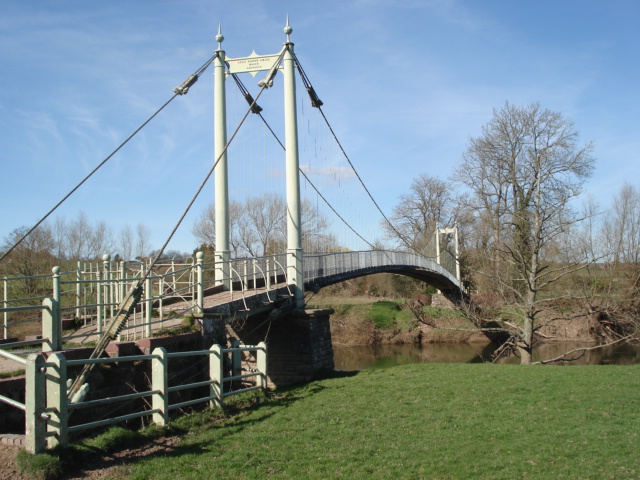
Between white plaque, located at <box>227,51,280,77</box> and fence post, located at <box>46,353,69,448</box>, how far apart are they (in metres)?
9.96

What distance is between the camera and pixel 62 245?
27.6m

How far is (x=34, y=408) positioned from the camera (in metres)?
4.16

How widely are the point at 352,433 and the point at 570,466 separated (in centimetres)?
206

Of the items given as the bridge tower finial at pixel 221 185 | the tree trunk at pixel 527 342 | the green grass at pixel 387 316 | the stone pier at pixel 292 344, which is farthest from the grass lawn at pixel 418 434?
the green grass at pixel 387 316

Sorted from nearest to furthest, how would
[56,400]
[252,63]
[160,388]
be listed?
[56,400]
[160,388]
[252,63]

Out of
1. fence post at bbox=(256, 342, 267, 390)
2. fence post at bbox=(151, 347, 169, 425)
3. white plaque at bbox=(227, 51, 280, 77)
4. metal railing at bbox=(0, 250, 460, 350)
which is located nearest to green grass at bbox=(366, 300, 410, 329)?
metal railing at bbox=(0, 250, 460, 350)

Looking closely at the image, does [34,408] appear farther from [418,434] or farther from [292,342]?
[292,342]

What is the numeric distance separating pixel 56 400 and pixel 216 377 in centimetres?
242

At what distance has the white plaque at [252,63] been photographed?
1300 cm

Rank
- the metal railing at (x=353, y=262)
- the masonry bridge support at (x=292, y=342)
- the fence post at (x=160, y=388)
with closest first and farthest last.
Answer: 1. the fence post at (x=160, y=388)
2. the masonry bridge support at (x=292, y=342)
3. the metal railing at (x=353, y=262)

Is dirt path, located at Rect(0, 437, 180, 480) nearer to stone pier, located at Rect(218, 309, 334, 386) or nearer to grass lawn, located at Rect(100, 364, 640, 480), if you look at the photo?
grass lawn, located at Rect(100, 364, 640, 480)

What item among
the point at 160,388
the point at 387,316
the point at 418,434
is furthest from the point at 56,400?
the point at 387,316

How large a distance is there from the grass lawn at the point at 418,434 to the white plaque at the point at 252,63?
7800 millimetres

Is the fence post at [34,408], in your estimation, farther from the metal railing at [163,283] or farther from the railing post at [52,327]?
the railing post at [52,327]
